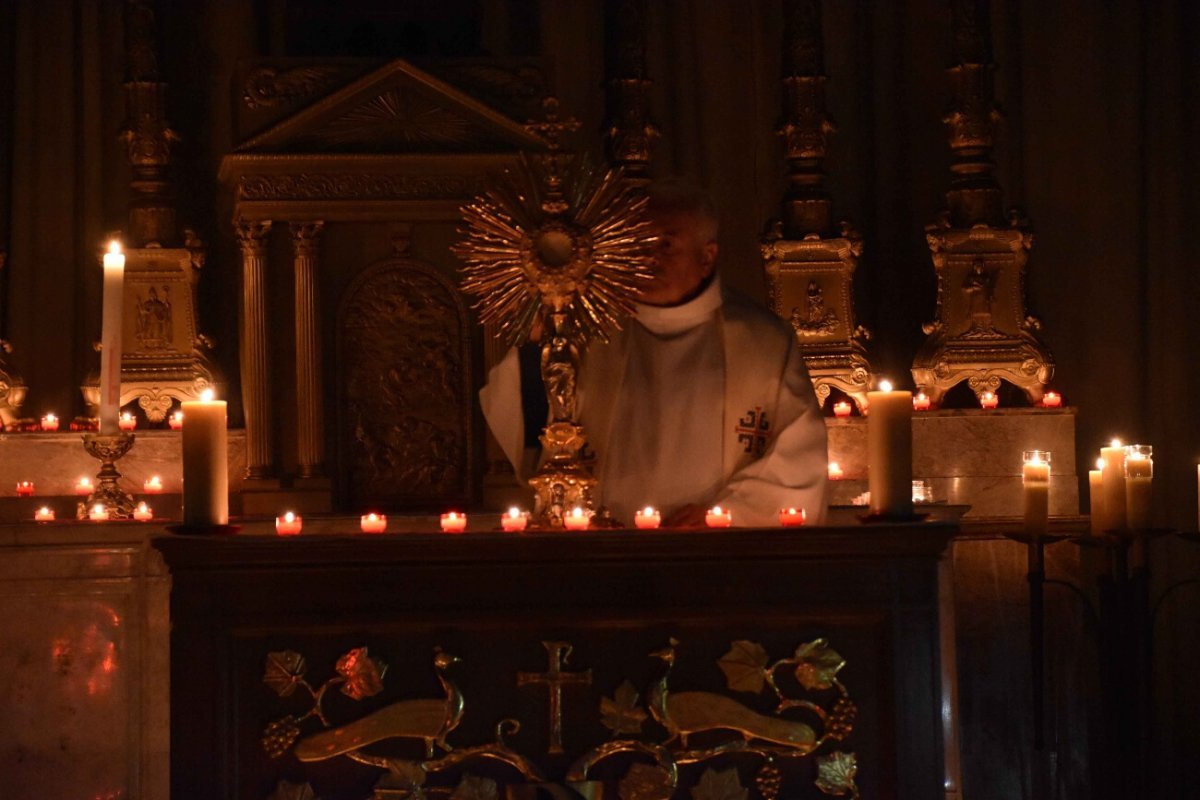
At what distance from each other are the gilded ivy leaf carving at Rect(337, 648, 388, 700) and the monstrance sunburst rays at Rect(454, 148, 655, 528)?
0.74 meters

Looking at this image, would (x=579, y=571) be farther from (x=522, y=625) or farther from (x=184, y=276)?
(x=184, y=276)

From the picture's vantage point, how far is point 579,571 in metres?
2.64

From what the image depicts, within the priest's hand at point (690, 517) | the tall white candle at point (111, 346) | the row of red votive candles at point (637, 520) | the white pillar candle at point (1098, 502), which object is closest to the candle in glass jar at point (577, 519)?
the row of red votive candles at point (637, 520)

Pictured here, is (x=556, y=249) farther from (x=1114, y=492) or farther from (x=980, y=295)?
(x=980, y=295)

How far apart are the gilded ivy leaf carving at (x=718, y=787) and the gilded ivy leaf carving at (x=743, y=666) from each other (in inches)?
4.9

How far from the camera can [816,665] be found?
2.63m

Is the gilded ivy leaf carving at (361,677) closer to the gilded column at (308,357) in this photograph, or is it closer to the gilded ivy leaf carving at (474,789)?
the gilded ivy leaf carving at (474,789)

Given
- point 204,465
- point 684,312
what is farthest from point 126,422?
point 204,465

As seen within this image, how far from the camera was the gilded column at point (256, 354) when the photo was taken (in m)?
6.30

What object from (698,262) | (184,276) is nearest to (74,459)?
(184,276)

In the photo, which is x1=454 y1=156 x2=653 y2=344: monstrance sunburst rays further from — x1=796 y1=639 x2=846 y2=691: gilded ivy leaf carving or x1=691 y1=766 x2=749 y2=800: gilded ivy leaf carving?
x1=691 y1=766 x2=749 y2=800: gilded ivy leaf carving

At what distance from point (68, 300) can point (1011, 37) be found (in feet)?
13.0

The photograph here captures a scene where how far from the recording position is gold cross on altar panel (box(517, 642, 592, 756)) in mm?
2594

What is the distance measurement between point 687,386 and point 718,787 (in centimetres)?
164
